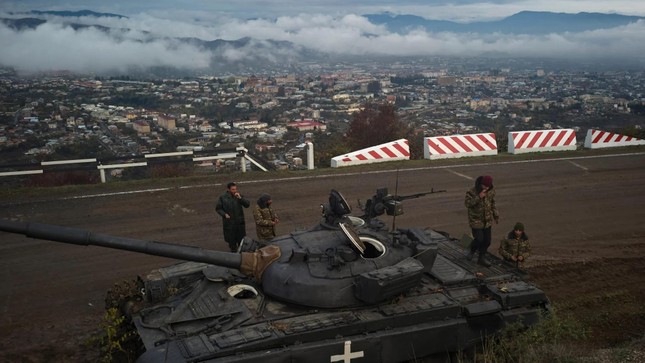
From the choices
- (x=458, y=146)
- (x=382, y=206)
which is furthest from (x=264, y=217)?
(x=458, y=146)

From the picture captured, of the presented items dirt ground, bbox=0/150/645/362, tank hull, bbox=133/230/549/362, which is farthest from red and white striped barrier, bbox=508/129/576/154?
tank hull, bbox=133/230/549/362

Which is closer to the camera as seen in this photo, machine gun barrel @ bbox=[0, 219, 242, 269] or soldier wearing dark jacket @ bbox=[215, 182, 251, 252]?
machine gun barrel @ bbox=[0, 219, 242, 269]

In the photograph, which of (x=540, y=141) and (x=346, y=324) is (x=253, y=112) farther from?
(x=346, y=324)

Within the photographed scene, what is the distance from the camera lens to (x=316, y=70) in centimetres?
7131

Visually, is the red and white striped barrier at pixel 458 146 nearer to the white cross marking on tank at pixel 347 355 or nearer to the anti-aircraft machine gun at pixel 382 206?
the anti-aircraft machine gun at pixel 382 206

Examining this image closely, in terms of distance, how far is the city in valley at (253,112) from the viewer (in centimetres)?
2269

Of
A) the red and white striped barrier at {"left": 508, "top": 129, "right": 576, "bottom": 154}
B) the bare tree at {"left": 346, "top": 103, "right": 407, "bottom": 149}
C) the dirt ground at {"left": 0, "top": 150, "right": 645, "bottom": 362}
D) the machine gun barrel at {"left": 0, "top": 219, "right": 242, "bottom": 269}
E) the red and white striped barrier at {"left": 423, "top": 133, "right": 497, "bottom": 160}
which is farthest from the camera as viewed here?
the bare tree at {"left": 346, "top": 103, "right": 407, "bottom": 149}

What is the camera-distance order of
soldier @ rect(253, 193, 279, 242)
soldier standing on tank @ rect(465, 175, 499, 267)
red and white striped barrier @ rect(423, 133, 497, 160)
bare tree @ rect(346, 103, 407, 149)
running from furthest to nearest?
bare tree @ rect(346, 103, 407, 149) → red and white striped barrier @ rect(423, 133, 497, 160) → soldier @ rect(253, 193, 279, 242) → soldier standing on tank @ rect(465, 175, 499, 267)

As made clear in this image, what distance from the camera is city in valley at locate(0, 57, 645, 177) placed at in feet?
74.4

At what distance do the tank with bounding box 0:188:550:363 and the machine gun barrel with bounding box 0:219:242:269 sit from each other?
0.01m

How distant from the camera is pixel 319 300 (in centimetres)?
762

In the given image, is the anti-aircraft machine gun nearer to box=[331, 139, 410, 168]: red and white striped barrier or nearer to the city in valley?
box=[331, 139, 410, 168]: red and white striped barrier

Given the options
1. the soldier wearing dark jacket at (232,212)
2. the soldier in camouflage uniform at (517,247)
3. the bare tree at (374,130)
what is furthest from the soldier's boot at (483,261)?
the bare tree at (374,130)

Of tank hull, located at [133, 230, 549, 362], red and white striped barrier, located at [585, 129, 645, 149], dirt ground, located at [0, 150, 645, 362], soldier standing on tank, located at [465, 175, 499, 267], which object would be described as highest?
soldier standing on tank, located at [465, 175, 499, 267]
